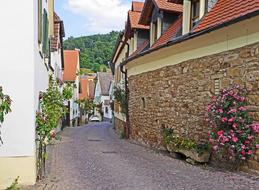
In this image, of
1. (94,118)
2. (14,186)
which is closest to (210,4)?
(14,186)

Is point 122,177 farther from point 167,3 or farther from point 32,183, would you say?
point 167,3

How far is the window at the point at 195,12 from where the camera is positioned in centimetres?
1164

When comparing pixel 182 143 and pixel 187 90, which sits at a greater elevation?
pixel 187 90

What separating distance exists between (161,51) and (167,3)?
2.57 metres

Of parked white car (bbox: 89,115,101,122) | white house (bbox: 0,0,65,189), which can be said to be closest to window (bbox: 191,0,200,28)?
white house (bbox: 0,0,65,189)

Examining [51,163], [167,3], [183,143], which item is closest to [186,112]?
[183,143]

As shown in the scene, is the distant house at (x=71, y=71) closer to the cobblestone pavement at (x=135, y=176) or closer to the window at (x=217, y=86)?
the cobblestone pavement at (x=135, y=176)

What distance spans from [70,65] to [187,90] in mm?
30961

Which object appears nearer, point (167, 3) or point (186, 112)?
point (186, 112)

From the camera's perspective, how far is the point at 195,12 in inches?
469

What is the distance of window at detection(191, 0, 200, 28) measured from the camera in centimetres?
1164

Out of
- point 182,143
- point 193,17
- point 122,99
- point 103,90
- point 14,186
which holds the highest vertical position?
point 193,17

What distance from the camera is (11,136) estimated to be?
7125 mm

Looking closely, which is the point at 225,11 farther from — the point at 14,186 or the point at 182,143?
the point at 14,186
